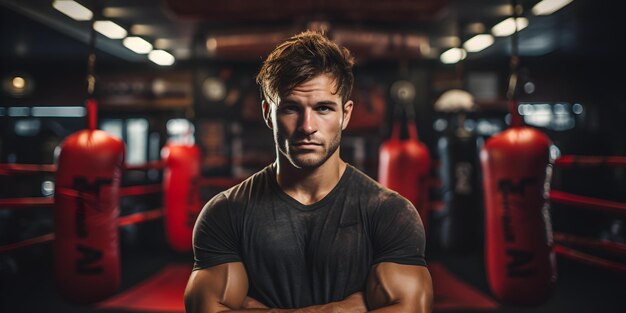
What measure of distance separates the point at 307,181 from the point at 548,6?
469 centimetres

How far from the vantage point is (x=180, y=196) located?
4.69 m

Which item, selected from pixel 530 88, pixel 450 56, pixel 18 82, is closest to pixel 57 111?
pixel 18 82

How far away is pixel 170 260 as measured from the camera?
6188 millimetres

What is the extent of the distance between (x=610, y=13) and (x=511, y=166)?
13.6 feet

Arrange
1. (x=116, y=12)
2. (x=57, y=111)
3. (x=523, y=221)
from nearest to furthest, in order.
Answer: (x=523, y=221)
(x=116, y=12)
(x=57, y=111)

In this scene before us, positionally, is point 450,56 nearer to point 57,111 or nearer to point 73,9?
point 73,9

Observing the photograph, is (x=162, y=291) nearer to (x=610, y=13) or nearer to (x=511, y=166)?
(x=511, y=166)

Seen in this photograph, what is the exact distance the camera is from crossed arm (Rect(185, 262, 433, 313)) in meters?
1.39

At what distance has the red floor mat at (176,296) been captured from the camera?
12.6 ft

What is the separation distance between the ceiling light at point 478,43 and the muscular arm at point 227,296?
5.65 meters

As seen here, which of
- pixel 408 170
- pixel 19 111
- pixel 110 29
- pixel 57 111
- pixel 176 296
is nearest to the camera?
pixel 408 170

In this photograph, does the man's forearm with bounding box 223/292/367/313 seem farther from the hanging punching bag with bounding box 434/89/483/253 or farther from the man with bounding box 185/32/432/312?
the hanging punching bag with bounding box 434/89/483/253

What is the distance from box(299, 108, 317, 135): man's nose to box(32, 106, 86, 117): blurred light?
7323mm

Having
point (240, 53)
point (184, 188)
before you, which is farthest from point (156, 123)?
point (240, 53)
